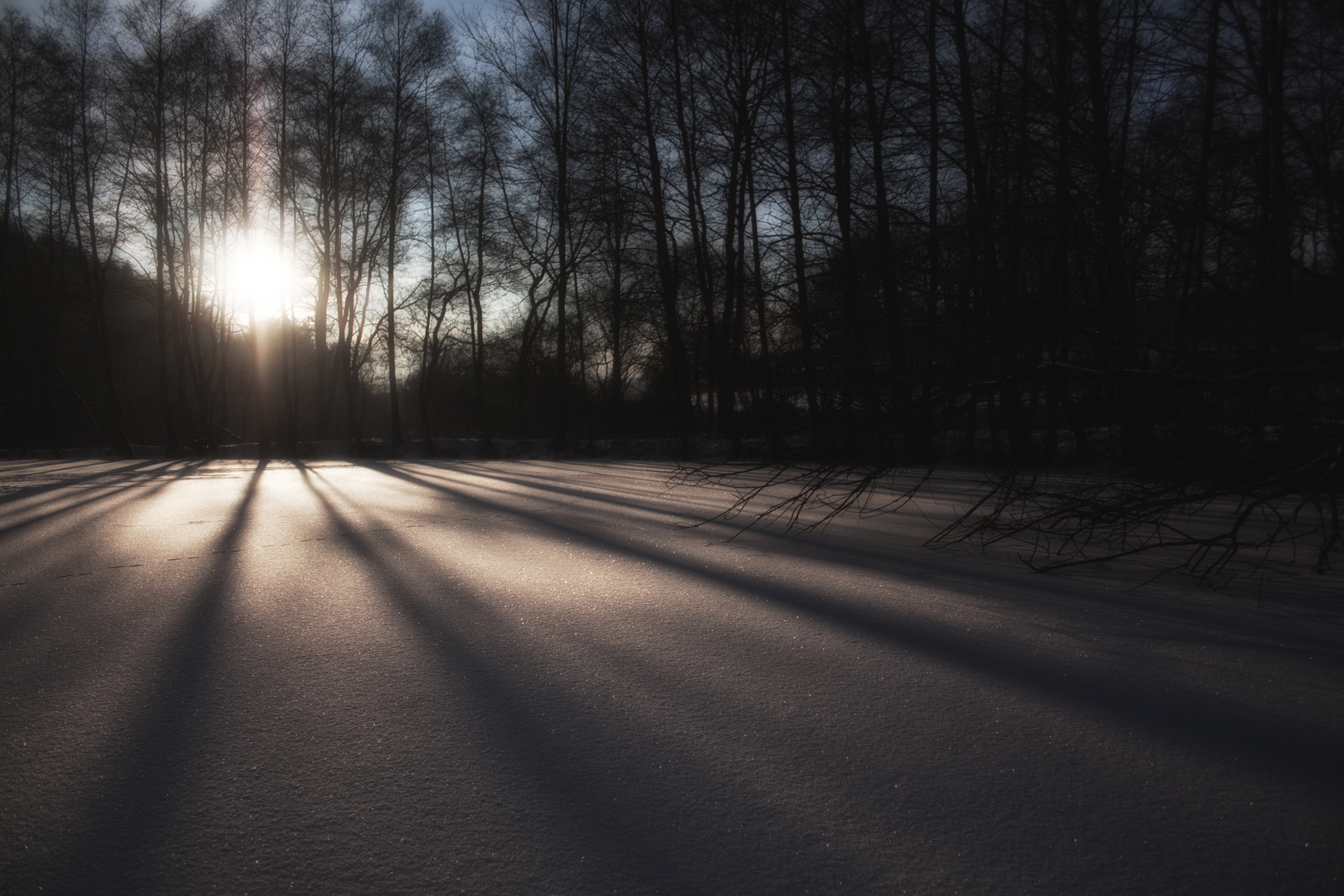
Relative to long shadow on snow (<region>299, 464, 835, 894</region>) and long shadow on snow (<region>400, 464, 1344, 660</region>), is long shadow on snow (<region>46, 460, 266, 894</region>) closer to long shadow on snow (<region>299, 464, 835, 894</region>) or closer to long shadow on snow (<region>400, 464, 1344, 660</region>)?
Result: long shadow on snow (<region>299, 464, 835, 894</region>)

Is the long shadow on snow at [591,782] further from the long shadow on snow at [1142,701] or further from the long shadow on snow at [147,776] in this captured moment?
the long shadow on snow at [1142,701]

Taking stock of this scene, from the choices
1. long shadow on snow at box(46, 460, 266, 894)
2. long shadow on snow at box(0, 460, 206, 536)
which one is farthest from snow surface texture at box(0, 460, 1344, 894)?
long shadow on snow at box(0, 460, 206, 536)

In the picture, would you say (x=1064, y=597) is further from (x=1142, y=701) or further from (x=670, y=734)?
(x=670, y=734)

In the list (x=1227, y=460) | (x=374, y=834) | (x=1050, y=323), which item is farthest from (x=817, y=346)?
(x=374, y=834)

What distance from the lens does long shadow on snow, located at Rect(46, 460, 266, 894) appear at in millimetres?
1074

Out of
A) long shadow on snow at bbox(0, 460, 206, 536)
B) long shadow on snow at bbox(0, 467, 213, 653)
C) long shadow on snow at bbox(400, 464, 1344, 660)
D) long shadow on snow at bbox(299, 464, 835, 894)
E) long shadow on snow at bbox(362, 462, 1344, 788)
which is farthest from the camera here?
long shadow on snow at bbox(0, 460, 206, 536)

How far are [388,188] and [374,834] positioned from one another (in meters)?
20.1

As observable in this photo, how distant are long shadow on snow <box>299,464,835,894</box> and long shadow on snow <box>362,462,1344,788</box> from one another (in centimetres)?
88

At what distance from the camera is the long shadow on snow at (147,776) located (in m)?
1.07

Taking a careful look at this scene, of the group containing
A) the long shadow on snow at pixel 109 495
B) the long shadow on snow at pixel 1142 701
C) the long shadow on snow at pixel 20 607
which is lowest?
the long shadow on snow at pixel 1142 701

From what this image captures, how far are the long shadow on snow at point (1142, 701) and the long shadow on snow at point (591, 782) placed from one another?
0.88 m

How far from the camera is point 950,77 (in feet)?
9.11

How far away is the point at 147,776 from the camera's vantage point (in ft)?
4.36

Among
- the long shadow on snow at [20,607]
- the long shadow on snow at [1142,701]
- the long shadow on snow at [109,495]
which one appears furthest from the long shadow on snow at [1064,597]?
the long shadow on snow at [109,495]
